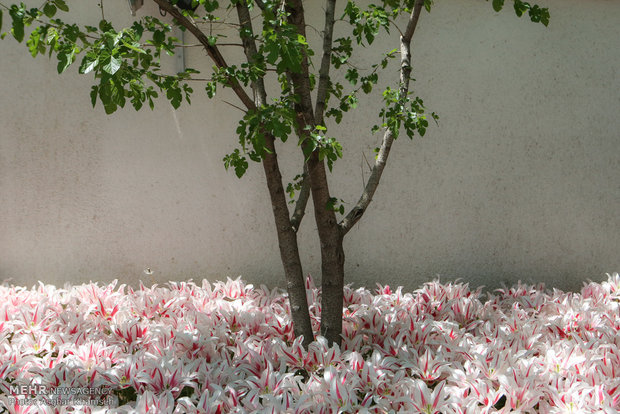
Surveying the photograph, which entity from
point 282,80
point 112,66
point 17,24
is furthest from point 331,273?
point 17,24

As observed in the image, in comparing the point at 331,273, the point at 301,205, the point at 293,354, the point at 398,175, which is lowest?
the point at 293,354

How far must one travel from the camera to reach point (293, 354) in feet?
7.89

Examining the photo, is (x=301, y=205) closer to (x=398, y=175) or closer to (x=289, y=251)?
(x=289, y=251)

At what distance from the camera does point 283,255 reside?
104 inches

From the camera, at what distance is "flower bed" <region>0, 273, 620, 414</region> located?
2.06m

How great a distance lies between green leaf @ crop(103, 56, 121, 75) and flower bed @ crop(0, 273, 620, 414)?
102 cm

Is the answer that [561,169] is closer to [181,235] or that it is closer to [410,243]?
[410,243]

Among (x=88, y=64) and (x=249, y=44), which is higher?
(x=249, y=44)

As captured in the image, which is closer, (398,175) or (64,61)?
(64,61)

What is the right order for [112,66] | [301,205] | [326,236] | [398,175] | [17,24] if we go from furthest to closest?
1. [398,175]
2. [301,205]
3. [326,236]
4. [112,66]
5. [17,24]

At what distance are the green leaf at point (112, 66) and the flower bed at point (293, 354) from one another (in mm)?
1016

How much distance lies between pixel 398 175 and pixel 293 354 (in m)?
1.52

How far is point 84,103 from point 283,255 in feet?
5.22

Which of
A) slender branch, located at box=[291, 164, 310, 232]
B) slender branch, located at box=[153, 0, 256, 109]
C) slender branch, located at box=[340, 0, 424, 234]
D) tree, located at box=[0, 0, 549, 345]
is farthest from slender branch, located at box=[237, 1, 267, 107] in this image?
slender branch, located at box=[340, 0, 424, 234]
